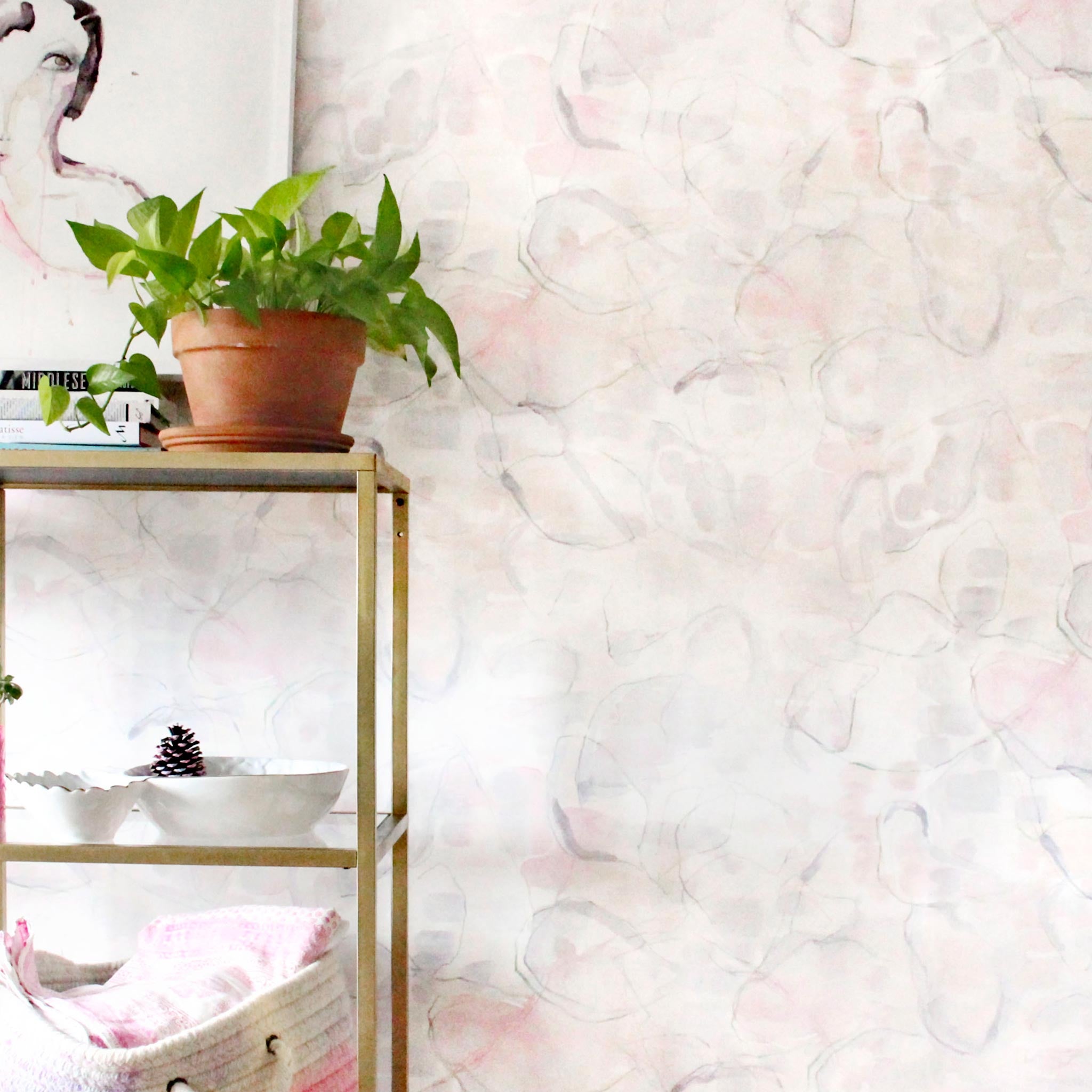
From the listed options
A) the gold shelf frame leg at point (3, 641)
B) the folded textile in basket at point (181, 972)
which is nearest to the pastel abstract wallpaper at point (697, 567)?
the gold shelf frame leg at point (3, 641)

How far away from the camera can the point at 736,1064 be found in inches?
49.5

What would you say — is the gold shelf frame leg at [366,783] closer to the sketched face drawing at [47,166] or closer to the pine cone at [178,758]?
the pine cone at [178,758]

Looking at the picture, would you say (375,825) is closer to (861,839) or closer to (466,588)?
(466,588)

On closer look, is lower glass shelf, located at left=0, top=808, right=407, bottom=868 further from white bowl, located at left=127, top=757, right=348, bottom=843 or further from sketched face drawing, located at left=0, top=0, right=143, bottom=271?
sketched face drawing, located at left=0, top=0, right=143, bottom=271

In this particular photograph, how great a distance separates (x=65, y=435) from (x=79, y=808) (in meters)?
0.36

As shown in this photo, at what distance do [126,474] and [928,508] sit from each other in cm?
86

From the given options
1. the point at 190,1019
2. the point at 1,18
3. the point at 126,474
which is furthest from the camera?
the point at 1,18

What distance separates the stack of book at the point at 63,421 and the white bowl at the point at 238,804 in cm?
33

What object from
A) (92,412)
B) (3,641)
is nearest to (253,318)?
(92,412)

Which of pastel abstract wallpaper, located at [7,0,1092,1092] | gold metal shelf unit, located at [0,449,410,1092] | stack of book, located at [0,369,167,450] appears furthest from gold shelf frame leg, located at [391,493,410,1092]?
stack of book, located at [0,369,167,450]

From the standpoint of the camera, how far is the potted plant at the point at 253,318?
999 mm

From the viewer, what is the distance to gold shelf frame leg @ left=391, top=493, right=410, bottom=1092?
120cm

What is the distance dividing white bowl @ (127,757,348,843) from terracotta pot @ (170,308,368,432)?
1.05 ft

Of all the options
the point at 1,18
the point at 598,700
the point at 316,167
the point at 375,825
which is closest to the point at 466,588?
the point at 598,700
